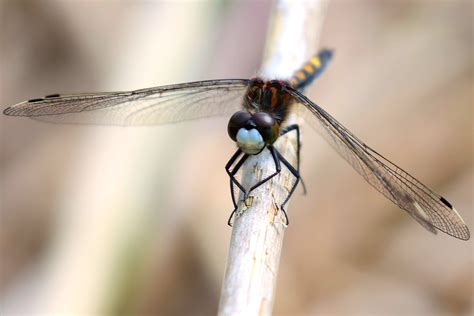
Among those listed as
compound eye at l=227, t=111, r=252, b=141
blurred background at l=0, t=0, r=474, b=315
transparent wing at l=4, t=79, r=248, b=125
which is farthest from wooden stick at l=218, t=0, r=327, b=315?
blurred background at l=0, t=0, r=474, b=315

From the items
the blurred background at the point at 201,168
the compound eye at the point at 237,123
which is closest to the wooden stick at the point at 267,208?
the compound eye at the point at 237,123

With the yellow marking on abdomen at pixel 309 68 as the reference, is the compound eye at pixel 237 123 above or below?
below

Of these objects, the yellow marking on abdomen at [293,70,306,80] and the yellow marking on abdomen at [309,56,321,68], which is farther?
the yellow marking on abdomen at [309,56,321,68]

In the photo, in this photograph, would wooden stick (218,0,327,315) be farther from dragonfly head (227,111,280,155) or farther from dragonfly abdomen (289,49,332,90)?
dragonfly abdomen (289,49,332,90)

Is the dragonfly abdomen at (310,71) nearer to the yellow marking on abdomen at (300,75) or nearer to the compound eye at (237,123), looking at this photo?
the yellow marking on abdomen at (300,75)

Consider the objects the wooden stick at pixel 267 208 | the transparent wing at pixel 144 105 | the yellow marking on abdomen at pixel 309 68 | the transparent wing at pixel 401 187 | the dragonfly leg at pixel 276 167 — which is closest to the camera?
the wooden stick at pixel 267 208

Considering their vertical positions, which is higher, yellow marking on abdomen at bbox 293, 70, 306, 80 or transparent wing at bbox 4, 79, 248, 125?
yellow marking on abdomen at bbox 293, 70, 306, 80
